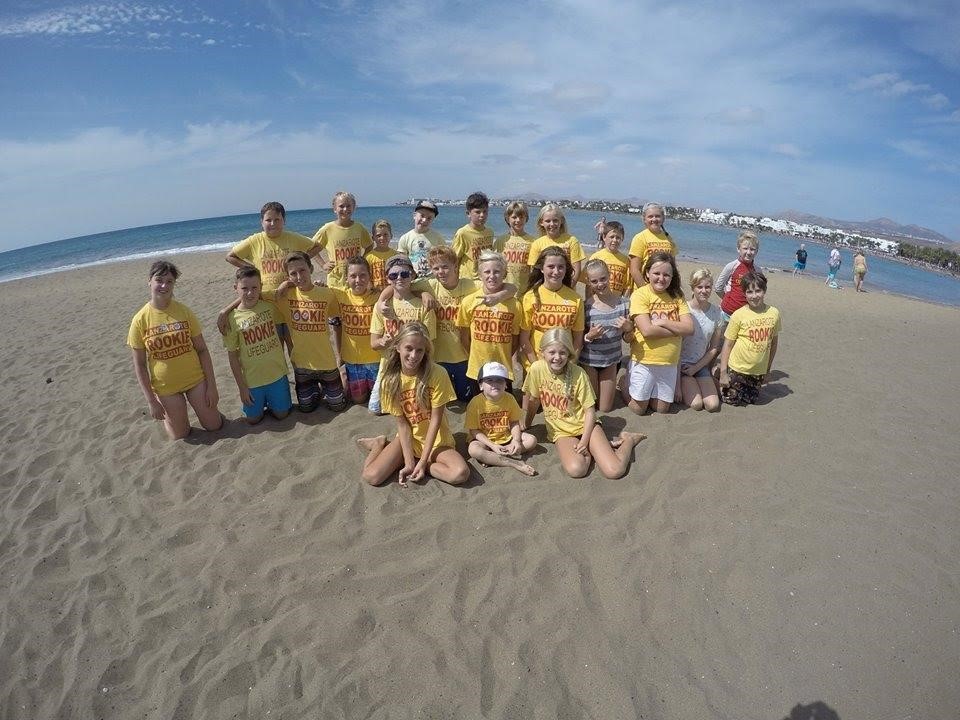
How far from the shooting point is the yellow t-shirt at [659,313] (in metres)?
4.97

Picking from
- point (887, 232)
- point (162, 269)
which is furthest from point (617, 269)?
point (887, 232)

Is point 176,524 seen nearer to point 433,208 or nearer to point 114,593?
point 114,593

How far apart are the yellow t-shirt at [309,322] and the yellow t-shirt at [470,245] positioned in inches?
76.2

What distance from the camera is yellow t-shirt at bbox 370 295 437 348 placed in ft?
15.5

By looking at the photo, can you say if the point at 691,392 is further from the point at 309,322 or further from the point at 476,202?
the point at 309,322

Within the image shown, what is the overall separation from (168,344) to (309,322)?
57.0 inches

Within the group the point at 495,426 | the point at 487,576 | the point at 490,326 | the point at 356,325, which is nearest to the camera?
the point at 487,576

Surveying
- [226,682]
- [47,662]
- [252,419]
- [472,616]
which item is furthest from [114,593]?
[472,616]

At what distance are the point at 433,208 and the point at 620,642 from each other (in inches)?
208

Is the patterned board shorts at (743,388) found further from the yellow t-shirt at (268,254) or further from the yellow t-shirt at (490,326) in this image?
the yellow t-shirt at (268,254)

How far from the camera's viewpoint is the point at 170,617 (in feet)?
9.95

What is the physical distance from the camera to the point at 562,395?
173 inches

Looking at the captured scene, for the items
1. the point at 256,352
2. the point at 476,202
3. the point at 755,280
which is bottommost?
the point at 256,352

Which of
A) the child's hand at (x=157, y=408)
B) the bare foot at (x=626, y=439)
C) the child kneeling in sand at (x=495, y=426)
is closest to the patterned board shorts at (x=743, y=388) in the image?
the bare foot at (x=626, y=439)
